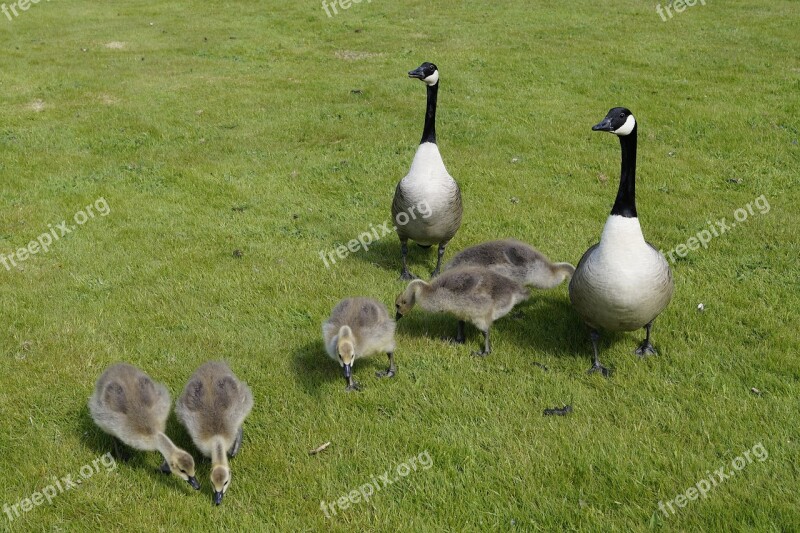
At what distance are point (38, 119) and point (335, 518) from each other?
15.5 m

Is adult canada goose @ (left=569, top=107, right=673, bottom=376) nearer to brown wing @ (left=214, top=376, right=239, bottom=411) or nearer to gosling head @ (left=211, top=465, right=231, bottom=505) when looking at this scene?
brown wing @ (left=214, top=376, right=239, bottom=411)

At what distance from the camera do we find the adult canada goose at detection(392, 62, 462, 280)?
28.4 ft

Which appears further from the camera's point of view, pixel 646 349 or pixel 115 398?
pixel 646 349

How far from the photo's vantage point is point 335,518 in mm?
5148

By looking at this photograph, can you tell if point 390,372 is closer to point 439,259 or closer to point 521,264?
point 521,264

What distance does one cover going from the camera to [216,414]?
555 cm

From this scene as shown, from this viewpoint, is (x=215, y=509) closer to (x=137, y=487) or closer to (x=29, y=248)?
(x=137, y=487)

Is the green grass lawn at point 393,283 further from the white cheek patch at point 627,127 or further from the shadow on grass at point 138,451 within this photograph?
the white cheek patch at point 627,127

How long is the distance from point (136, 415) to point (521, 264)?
4830mm

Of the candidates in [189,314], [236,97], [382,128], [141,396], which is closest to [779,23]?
[382,128]
